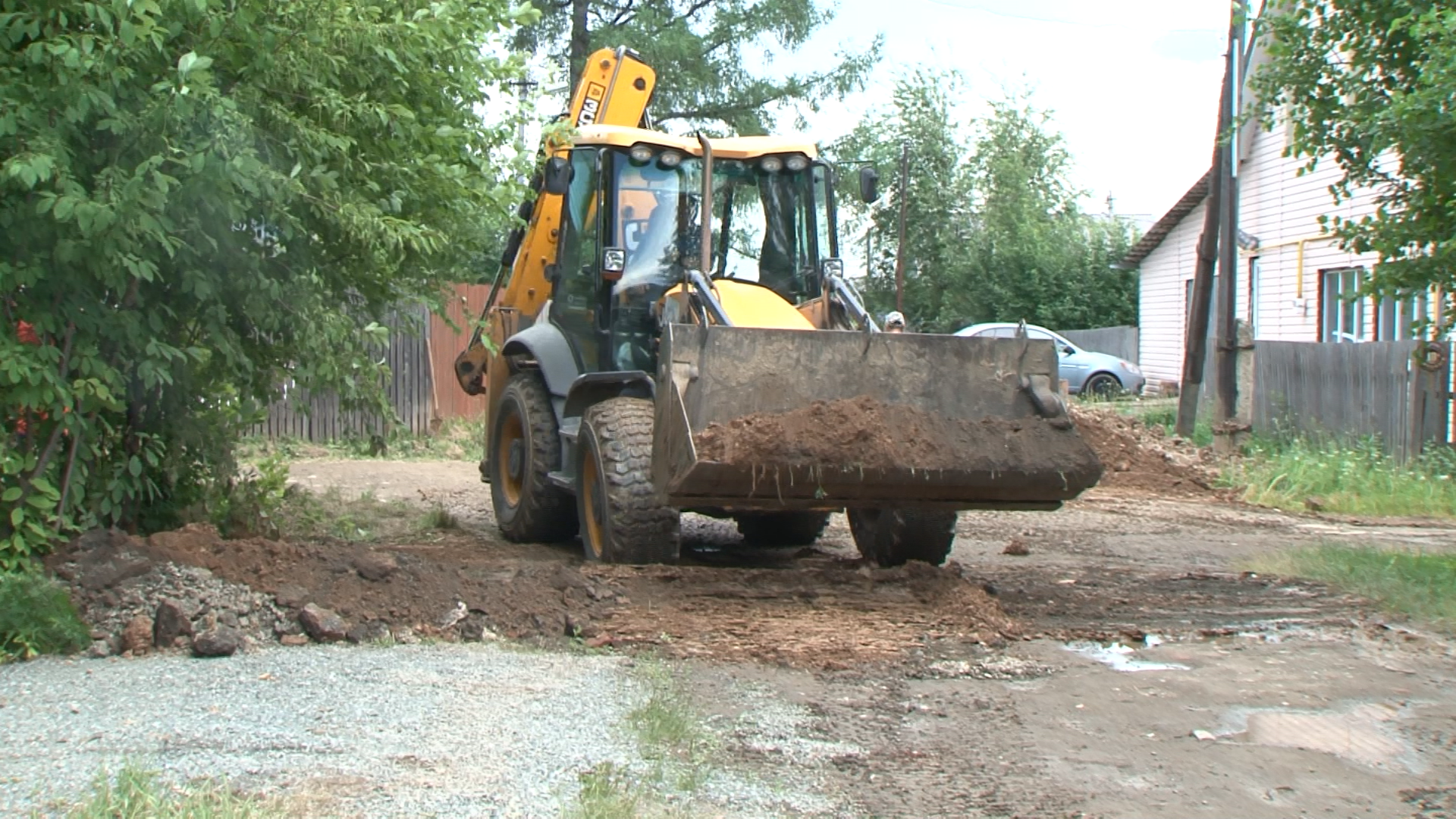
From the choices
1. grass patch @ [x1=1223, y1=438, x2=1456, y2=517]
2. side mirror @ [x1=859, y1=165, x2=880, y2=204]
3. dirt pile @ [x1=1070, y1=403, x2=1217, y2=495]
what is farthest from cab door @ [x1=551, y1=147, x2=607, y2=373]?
grass patch @ [x1=1223, y1=438, x2=1456, y2=517]

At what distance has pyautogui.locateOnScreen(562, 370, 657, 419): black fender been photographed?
352 inches

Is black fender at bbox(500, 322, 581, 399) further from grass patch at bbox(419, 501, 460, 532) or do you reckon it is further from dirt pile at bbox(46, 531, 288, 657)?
dirt pile at bbox(46, 531, 288, 657)

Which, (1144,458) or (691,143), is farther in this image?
(1144,458)

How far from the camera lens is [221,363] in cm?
835

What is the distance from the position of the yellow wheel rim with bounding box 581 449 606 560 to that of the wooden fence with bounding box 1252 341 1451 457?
9.83 metres

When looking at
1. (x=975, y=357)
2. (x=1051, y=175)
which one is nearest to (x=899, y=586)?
(x=975, y=357)

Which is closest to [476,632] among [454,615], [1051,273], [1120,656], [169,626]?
[454,615]

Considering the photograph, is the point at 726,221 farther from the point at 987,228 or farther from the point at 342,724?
the point at 987,228

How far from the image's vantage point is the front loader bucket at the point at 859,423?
7699 mm

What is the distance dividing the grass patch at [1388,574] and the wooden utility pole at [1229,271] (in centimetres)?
696

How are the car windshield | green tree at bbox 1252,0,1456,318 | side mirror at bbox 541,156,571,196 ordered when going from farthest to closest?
the car windshield
side mirror at bbox 541,156,571,196
green tree at bbox 1252,0,1456,318

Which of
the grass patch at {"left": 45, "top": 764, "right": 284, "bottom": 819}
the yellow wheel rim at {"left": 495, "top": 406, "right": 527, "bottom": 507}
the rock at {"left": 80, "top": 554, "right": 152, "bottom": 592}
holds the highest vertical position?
the yellow wheel rim at {"left": 495, "top": 406, "right": 527, "bottom": 507}

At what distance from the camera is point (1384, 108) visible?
9.78 metres

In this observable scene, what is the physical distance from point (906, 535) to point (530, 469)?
2695 millimetres
